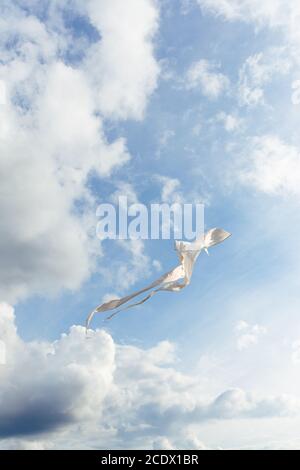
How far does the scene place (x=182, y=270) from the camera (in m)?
15.6

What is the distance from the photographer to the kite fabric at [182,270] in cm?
1450

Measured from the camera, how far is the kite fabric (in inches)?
571

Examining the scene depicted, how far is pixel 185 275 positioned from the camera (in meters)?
15.5

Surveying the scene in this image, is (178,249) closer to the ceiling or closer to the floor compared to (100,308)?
closer to the ceiling
